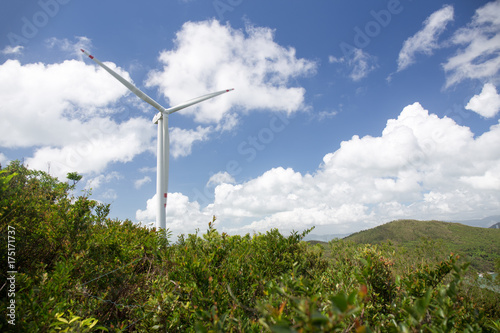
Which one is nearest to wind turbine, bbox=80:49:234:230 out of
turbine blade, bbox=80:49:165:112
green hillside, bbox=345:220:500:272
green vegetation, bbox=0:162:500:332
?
turbine blade, bbox=80:49:165:112

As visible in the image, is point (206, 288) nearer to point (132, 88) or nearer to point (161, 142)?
point (161, 142)

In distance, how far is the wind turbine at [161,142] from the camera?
18172 millimetres

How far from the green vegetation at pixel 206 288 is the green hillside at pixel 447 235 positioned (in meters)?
103

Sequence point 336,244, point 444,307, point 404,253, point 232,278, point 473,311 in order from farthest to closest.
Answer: point 336,244, point 404,253, point 232,278, point 473,311, point 444,307

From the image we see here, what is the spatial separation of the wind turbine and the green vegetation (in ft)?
38.6

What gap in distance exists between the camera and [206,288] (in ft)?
10.4

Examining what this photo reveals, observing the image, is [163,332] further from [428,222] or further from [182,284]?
[428,222]

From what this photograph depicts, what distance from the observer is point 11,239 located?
4.24 metres

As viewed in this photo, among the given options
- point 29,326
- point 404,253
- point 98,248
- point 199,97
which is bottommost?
point 404,253

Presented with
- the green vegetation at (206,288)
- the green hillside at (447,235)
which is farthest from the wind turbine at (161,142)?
the green hillside at (447,235)

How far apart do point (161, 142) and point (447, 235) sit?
151 metres

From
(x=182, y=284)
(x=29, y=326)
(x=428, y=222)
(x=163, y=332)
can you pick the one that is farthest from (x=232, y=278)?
(x=428, y=222)

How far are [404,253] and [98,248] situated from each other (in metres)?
18.4

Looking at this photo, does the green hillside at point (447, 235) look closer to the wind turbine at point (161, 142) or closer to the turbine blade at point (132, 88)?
the wind turbine at point (161, 142)
